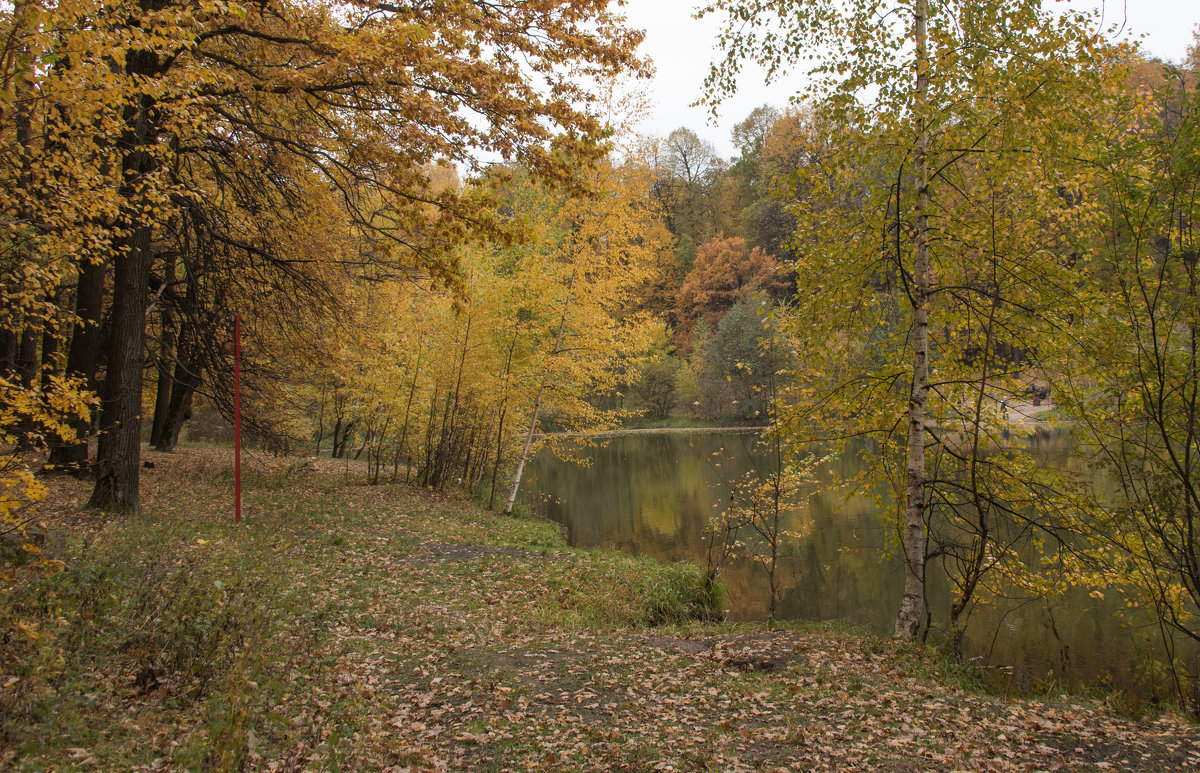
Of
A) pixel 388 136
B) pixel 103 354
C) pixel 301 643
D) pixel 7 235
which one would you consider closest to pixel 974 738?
pixel 301 643

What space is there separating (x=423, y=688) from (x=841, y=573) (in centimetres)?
996

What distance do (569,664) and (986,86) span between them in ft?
21.5

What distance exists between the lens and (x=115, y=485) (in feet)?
27.6

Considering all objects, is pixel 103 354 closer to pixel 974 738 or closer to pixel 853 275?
pixel 853 275

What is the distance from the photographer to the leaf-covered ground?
3.56 meters

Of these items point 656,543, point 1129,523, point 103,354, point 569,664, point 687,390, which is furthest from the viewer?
point 687,390

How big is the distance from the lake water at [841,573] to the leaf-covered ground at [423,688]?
70.8 inches

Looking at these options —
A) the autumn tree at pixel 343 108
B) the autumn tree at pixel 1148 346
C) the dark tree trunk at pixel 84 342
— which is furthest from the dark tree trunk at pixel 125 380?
the autumn tree at pixel 1148 346

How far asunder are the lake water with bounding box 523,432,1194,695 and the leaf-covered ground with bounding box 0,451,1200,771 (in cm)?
180

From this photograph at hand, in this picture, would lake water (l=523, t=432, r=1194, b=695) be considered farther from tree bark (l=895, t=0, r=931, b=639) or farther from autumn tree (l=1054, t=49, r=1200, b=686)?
autumn tree (l=1054, t=49, r=1200, b=686)

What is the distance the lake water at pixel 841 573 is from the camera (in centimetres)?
861

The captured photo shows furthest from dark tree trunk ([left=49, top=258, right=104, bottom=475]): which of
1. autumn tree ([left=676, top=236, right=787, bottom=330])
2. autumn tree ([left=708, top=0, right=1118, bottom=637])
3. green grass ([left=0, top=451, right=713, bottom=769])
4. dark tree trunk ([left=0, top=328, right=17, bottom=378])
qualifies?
autumn tree ([left=676, top=236, right=787, bottom=330])

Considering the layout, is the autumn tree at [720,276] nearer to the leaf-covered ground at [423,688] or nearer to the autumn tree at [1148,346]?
the autumn tree at [1148,346]

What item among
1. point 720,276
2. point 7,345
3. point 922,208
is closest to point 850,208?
point 922,208
